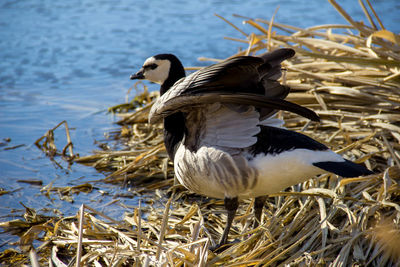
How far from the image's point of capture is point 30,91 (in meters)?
5.59

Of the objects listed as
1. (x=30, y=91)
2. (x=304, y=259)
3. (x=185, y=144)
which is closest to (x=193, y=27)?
(x=30, y=91)

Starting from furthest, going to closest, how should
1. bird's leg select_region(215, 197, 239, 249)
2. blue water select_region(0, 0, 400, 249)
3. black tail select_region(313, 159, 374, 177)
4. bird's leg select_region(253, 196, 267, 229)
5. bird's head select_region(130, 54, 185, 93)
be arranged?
1. blue water select_region(0, 0, 400, 249)
2. bird's head select_region(130, 54, 185, 93)
3. bird's leg select_region(253, 196, 267, 229)
4. bird's leg select_region(215, 197, 239, 249)
5. black tail select_region(313, 159, 374, 177)

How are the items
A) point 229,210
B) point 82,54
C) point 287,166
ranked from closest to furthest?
point 287,166, point 229,210, point 82,54

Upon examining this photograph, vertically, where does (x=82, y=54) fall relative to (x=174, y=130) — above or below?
below

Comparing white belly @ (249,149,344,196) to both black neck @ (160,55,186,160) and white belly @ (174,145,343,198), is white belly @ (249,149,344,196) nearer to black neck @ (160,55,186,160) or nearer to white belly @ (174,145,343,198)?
white belly @ (174,145,343,198)

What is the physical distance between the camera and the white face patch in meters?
Result: 3.07

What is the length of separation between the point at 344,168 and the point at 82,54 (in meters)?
4.86

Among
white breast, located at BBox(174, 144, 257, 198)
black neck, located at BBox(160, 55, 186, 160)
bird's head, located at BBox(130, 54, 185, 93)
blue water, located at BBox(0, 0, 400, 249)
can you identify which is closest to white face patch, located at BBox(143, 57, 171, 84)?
bird's head, located at BBox(130, 54, 185, 93)

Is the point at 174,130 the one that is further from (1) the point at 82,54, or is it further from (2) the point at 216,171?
(1) the point at 82,54

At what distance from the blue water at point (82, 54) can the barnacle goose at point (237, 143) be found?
882mm

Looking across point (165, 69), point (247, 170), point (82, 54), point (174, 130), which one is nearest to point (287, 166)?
point (247, 170)

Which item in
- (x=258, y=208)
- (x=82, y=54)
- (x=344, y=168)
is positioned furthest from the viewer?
(x=82, y=54)

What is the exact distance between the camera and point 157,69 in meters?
3.10

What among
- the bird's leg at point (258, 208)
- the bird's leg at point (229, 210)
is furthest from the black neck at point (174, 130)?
the bird's leg at point (258, 208)
